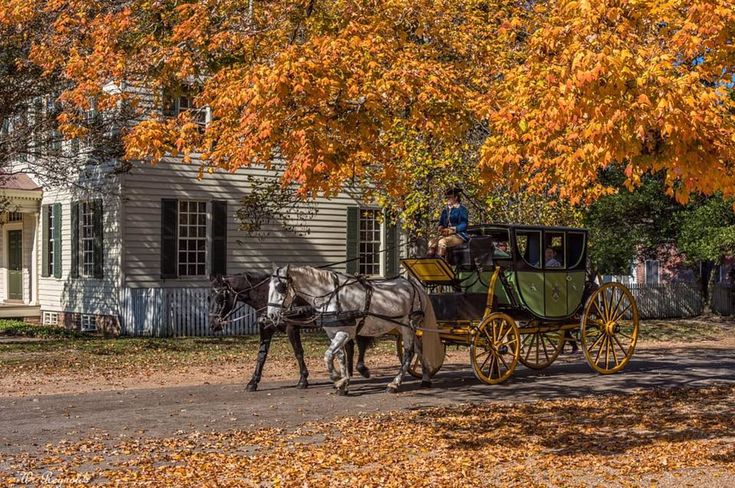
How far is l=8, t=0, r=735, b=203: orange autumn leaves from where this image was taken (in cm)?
920

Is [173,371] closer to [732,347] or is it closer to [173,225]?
[173,225]

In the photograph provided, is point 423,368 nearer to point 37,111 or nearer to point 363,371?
point 363,371

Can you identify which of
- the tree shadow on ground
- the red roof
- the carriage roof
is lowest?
the tree shadow on ground

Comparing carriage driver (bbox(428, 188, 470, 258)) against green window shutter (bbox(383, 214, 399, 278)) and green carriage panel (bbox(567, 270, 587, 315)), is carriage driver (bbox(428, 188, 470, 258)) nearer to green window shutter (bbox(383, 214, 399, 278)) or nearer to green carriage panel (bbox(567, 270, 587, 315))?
green carriage panel (bbox(567, 270, 587, 315))

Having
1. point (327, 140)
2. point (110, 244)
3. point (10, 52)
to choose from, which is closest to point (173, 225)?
point (110, 244)

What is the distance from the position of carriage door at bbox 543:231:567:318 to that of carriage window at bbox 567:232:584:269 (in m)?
0.12

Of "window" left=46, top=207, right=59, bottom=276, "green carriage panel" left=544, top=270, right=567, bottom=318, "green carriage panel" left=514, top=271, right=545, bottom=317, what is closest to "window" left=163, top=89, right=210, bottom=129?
"window" left=46, top=207, right=59, bottom=276

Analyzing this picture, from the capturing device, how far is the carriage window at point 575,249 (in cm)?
1606

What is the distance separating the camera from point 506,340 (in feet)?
48.4

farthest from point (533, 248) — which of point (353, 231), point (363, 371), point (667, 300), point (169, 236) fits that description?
point (667, 300)

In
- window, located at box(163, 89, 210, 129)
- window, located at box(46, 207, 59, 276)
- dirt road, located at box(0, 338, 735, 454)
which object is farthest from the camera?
window, located at box(46, 207, 59, 276)

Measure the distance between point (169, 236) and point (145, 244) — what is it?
66cm

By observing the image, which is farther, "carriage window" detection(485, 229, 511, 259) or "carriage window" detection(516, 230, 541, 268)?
"carriage window" detection(516, 230, 541, 268)

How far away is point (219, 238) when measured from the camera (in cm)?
2606
